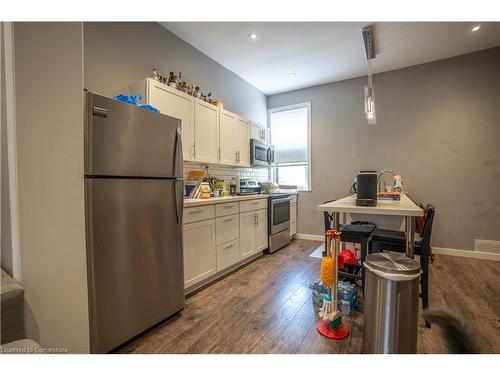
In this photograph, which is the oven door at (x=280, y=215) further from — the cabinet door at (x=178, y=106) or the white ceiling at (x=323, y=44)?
the white ceiling at (x=323, y=44)

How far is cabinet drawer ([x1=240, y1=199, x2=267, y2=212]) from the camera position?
2.94m

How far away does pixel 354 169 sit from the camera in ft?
13.1

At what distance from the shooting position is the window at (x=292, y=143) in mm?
4402

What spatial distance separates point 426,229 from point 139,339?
7.43 feet

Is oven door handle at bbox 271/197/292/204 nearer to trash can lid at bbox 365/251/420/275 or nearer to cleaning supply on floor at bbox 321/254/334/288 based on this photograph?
cleaning supply on floor at bbox 321/254/334/288

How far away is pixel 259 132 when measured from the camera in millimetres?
4027

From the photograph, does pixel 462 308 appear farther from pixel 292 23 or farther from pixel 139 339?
pixel 292 23

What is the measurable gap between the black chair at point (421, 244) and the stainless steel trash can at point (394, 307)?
704 mm

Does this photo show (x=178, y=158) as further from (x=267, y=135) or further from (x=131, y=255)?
(x=267, y=135)

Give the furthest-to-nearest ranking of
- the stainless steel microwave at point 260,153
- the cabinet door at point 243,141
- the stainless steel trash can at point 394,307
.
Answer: the stainless steel microwave at point 260,153 → the cabinet door at point 243,141 → the stainless steel trash can at point 394,307

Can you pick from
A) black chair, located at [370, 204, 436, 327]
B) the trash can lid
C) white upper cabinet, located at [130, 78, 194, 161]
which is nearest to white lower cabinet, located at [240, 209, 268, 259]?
white upper cabinet, located at [130, 78, 194, 161]

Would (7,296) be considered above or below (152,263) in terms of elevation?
above

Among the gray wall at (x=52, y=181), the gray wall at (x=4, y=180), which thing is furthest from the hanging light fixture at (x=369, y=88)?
the gray wall at (x=4, y=180)

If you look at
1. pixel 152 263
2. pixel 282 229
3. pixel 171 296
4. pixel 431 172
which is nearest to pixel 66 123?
pixel 152 263
